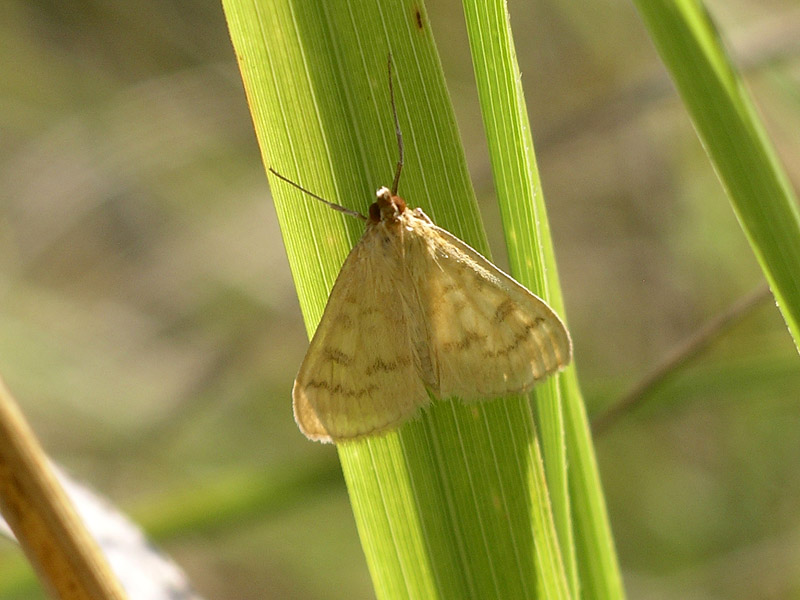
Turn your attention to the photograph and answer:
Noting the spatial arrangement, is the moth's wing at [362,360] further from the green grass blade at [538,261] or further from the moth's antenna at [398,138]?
the green grass blade at [538,261]

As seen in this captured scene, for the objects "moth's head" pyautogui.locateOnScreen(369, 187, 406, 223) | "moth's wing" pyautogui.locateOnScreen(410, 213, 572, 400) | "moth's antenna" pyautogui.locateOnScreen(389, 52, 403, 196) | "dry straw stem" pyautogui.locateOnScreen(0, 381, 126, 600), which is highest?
"moth's antenna" pyautogui.locateOnScreen(389, 52, 403, 196)

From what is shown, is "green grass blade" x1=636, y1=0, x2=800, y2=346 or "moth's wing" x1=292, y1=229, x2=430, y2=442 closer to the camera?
"green grass blade" x1=636, y1=0, x2=800, y2=346

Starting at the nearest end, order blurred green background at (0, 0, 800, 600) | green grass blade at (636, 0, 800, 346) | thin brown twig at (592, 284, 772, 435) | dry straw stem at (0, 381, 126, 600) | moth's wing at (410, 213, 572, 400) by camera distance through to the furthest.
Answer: dry straw stem at (0, 381, 126, 600), green grass blade at (636, 0, 800, 346), moth's wing at (410, 213, 572, 400), thin brown twig at (592, 284, 772, 435), blurred green background at (0, 0, 800, 600)

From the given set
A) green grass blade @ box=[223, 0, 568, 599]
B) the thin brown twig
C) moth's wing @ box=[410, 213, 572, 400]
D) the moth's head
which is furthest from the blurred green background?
green grass blade @ box=[223, 0, 568, 599]

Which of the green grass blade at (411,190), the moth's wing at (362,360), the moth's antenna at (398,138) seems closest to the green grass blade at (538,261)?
the green grass blade at (411,190)

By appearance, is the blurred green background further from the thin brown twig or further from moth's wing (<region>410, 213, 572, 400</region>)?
moth's wing (<region>410, 213, 572, 400</region>)

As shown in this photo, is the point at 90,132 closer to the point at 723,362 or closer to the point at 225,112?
the point at 225,112

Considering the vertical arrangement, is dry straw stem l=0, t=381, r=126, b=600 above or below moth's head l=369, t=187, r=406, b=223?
below

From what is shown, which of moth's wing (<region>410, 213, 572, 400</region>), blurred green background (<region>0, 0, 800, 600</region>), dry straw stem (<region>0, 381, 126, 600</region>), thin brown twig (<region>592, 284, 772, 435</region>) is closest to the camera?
dry straw stem (<region>0, 381, 126, 600</region>)
